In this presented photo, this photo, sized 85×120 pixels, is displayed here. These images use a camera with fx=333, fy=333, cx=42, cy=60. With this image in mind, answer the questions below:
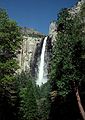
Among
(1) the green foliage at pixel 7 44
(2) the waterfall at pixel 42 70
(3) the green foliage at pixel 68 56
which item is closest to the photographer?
(3) the green foliage at pixel 68 56

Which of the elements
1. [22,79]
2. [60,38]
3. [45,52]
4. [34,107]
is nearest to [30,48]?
[45,52]

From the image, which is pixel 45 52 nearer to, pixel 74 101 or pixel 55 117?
pixel 55 117

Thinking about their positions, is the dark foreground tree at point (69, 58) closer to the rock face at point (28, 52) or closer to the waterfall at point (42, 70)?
the waterfall at point (42, 70)

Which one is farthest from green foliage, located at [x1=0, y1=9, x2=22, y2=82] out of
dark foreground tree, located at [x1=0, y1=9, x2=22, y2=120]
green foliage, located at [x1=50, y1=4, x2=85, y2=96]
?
green foliage, located at [x1=50, y1=4, x2=85, y2=96]

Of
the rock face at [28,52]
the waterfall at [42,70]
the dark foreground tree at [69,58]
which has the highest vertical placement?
the rock face at [28,52]

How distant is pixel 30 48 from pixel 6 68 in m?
90.9

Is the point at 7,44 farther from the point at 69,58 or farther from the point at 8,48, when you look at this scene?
the point at 69,58

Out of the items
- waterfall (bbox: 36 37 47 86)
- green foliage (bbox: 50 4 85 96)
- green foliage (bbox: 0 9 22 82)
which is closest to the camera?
green foliage (bbox: 50 4 85 96)

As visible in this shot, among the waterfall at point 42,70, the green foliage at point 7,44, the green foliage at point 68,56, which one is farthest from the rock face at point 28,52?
the green foliage at point 68,56

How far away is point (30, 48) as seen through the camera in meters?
126

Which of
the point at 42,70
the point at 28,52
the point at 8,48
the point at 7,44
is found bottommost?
the point at 8,48

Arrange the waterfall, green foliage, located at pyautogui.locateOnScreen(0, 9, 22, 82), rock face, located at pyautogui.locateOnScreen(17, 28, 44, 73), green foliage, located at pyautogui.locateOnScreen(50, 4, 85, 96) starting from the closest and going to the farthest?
1. green foliage, located at pyautogui.locateOnScreen(50, 4, 85, 96)
2. green foliage, located at pyautogui.locateOnScreen(0, 9, 22, 82)
3. the waterfall
4. rock face, located at pyautogui.locateOnScreen(17, 28, 44, 73)

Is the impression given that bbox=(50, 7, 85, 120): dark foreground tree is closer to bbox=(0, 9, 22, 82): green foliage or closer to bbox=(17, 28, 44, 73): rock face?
bbox=(0, 9, 22, 82): green foliage

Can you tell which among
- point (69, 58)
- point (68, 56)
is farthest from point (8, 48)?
point (69, 58)
